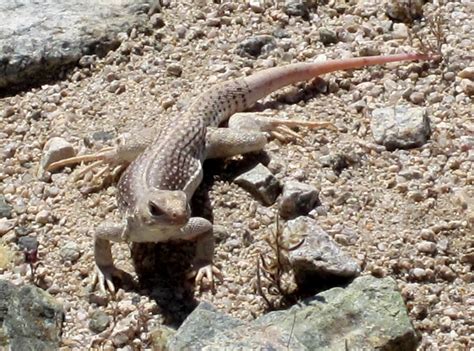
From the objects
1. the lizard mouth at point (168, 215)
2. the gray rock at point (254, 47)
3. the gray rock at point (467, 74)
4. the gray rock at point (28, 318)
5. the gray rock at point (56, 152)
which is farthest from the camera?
the gray rock at point (254, 47)

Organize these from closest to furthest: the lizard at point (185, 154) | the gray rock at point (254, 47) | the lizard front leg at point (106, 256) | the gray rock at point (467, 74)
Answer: the lizard at point (185, 154) → the lizard front leg at point (106, 256) → the gray rock at point (467, 74) → the gray rock at point (254, 47)

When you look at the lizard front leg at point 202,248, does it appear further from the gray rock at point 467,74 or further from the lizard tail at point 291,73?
the gray rock at point 467,74

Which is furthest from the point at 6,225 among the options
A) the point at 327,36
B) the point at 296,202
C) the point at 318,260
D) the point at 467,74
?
the point at 467,74

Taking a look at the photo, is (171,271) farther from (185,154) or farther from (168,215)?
(185,154)

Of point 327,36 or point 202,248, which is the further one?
point 327,36

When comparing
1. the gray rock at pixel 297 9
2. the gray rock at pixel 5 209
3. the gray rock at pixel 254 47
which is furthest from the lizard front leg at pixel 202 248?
the gray rock at pixel 297 9

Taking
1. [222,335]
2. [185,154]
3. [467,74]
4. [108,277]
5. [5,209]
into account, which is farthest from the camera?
[467,74]

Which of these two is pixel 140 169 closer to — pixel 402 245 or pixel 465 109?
pixel 402 245
